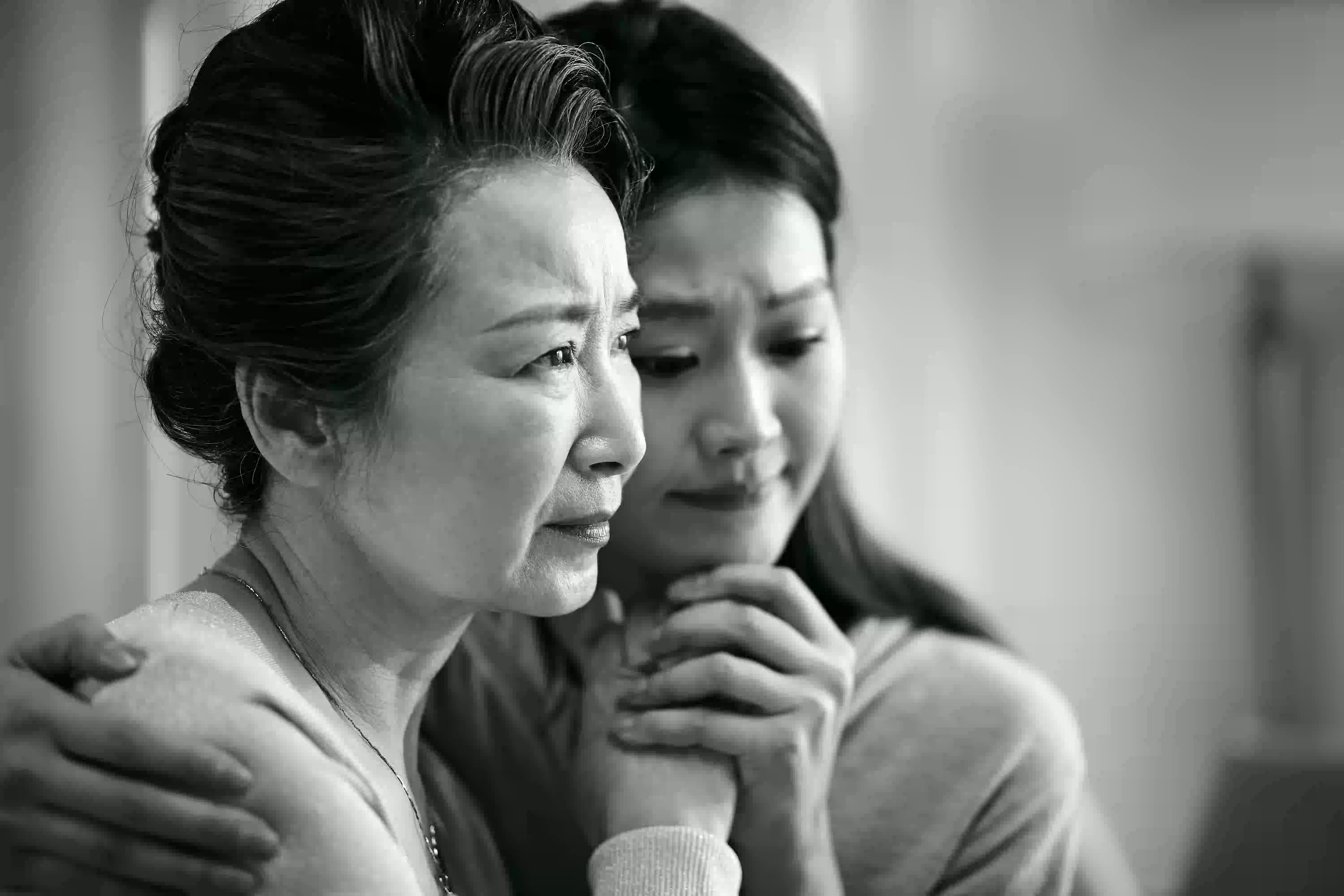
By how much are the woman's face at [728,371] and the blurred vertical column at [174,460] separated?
344mm

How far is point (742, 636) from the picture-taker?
2.85 ft

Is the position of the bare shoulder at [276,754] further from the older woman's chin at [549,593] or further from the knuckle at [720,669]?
the knuckle at [720,669]

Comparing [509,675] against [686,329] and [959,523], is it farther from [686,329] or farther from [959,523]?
[959,523]

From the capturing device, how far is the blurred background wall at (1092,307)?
164cm

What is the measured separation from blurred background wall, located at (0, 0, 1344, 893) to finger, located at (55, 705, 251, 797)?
3.71 feet

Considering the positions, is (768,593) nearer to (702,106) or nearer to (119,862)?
(702,106)

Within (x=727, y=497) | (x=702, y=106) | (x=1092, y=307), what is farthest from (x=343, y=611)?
(x=1092, y=307)

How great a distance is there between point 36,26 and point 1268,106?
140 centimetres

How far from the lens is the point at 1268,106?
1628mm

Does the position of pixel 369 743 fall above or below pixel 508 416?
below

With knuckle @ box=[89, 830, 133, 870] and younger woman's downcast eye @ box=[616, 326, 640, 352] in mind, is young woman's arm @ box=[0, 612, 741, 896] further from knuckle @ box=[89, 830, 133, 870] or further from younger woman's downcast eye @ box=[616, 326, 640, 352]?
younger woman's downcast eye @ box=[616, 326, 640, 352]

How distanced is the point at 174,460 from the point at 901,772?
0.67 meters

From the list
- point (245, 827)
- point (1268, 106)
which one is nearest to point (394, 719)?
point (245, 827)

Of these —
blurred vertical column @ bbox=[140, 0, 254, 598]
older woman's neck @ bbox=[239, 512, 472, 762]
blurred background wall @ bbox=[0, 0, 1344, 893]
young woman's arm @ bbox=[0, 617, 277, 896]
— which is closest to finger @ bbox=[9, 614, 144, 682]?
young woman's arm @ bbox=[0, 617, 277, 896]
